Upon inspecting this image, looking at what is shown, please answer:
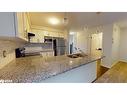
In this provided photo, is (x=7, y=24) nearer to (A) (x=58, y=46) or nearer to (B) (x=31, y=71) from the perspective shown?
(B) (x=31, y=71)

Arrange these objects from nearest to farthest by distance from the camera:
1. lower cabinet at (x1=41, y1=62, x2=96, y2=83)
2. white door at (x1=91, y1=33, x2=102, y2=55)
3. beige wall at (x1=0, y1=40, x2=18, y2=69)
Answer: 1. beige wall at (x1=0, y1=40, x2=18, y2=69)
2. lower cabinet at (x1=41, y1=62, x2=96, y2=83)
3. white door at (x1=91, y1=33, x2=102, y2=55)

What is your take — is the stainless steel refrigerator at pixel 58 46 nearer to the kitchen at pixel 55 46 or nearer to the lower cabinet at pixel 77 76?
the kitchen at pixel 55 46

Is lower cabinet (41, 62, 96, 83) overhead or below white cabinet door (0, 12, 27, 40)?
below

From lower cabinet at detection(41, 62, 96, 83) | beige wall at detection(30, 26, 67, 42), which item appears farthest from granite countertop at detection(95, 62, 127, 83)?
beige wall at detection(30, 26, 67, 42)

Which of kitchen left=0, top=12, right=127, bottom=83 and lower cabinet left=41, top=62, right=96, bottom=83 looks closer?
kitchen left=0, top=12, right=127, bottom=83

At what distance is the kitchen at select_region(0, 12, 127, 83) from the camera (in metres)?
1.13

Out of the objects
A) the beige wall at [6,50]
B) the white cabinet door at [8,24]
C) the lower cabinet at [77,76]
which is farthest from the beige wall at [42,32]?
the white cabinet door at [8,24]

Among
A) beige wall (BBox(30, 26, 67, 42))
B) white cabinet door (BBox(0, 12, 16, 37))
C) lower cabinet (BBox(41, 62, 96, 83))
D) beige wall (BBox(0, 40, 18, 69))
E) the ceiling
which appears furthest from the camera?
beige wall (BBox(30, 26, 67, 42))

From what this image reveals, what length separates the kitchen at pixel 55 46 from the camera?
1.13 metres

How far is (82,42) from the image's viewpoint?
6895 millimetres

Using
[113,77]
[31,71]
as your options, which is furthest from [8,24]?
[113,77]

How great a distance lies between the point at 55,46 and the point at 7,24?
12.6 feet

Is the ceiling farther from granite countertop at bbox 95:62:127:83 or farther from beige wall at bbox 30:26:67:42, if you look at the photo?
granite countertop at bbox 95:62:127:83
